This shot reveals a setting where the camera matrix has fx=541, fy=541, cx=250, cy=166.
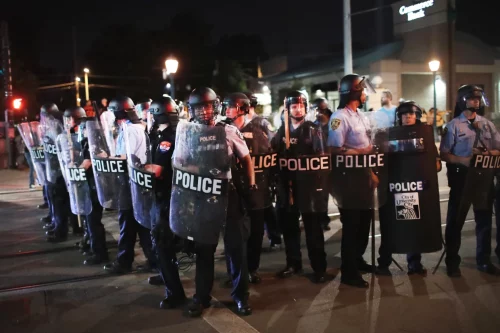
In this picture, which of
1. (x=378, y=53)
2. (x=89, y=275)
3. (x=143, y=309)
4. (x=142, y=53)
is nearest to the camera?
(x=143, y=309)

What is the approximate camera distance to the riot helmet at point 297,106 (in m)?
5.94

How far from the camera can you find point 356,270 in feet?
18.8

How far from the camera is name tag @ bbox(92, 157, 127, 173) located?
6312 millimetres

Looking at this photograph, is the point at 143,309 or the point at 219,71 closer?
the point at 143,309

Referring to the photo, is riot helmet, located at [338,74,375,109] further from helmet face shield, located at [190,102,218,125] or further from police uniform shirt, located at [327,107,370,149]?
helmet face shield, located at [190,102,218,125]

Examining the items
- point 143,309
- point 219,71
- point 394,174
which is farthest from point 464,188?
point 219,71

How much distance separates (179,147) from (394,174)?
2.43m

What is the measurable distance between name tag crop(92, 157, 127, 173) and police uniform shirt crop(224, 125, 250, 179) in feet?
6.38

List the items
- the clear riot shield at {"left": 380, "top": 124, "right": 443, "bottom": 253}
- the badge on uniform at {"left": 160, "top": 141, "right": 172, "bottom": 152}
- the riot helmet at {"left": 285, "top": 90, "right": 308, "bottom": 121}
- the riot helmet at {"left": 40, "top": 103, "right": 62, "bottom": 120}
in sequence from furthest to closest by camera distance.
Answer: the riot helmet at {"left": 40, "top": 103, "right": 62, "bottom": 120}
the riot helmet at {"left": 285, "top": 90, "right": 308, "bottom": 121}
the clear riot shield at {"left": 380, "top": 124, "right": 443, "bottom": 253}
the badge on uniform at {"left": 160, "top": 141, "right": 172, "bottom": 152}

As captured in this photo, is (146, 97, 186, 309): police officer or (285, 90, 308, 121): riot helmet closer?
(146, 97, 186, 309): police officer

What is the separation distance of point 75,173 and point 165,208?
2.32m

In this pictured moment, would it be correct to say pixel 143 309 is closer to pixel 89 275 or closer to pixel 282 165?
pixel 89 275

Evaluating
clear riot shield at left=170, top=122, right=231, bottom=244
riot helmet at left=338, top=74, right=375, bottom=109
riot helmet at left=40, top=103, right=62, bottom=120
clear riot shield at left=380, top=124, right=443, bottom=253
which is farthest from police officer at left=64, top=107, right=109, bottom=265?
clear riot shield at left=380, top=124, right=443, bottom=253

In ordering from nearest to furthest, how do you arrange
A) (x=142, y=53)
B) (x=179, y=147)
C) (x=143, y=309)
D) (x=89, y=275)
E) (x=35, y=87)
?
(x=179, y=147)
(x=143, y=309)
(x=89, y=275)
(x=35, y=87)
(x=142, y=53)
